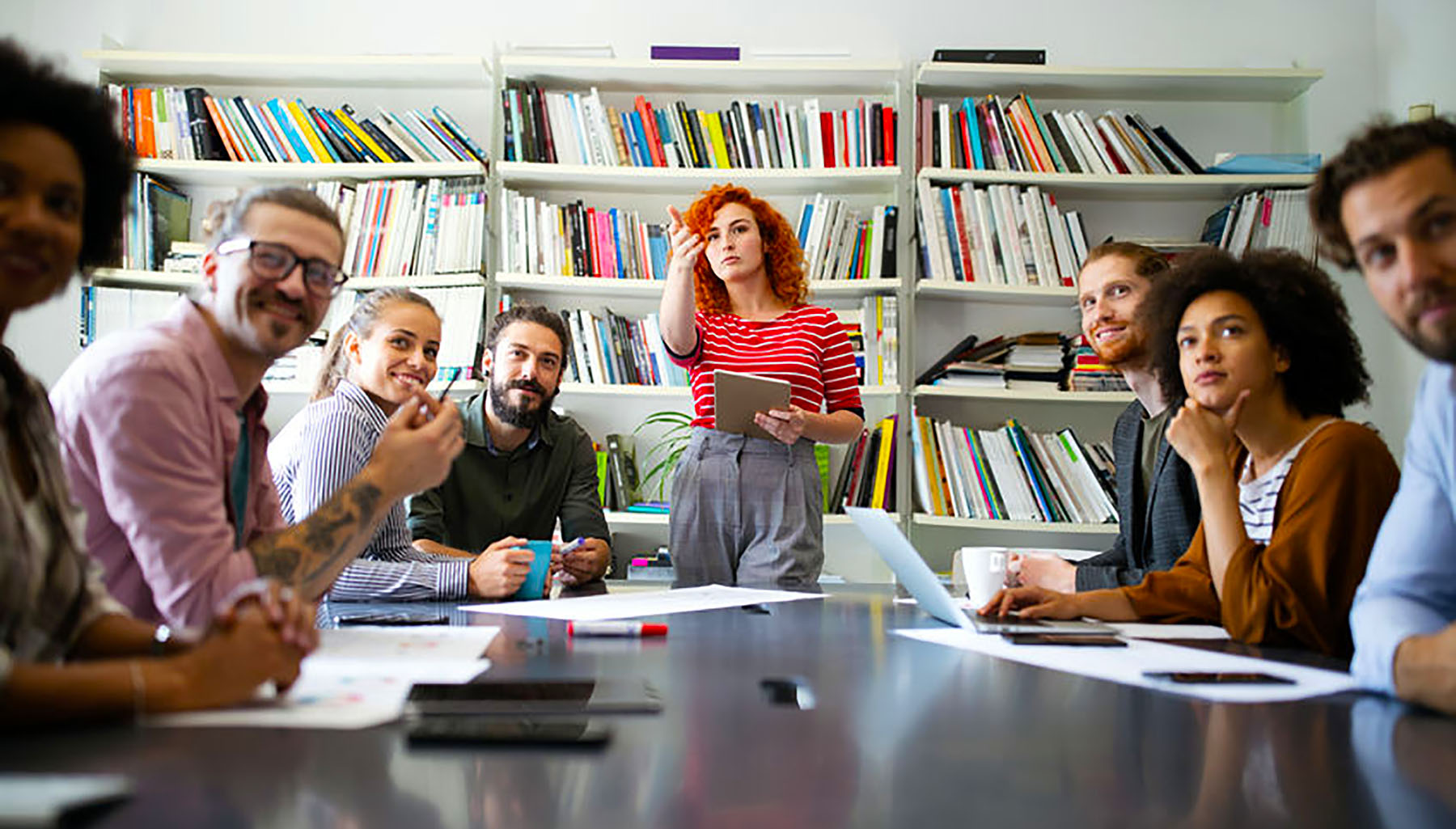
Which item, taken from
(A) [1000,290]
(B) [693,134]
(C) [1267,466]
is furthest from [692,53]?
(C) [1267,466]

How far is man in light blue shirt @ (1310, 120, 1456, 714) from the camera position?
2.96ft

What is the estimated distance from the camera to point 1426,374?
1.06 m

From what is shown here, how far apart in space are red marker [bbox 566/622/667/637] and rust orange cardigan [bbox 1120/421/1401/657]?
0.73 m

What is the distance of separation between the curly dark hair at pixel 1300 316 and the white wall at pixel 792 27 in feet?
7.17

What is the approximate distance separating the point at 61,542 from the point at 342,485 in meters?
0.94

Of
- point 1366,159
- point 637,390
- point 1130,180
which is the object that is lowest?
point 637,390

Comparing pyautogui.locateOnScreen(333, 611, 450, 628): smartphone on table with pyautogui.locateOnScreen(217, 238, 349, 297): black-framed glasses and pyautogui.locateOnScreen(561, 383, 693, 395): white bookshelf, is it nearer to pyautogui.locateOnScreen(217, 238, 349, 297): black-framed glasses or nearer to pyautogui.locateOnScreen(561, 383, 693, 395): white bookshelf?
pyautogui.locateOnScreen(217, 238, 349, 297): black-framed glasses

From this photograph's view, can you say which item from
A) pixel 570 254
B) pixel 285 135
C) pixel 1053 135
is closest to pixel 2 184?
pixel 570 254

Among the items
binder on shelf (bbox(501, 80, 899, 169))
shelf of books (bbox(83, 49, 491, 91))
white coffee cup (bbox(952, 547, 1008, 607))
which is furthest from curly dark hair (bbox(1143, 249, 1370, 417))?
shelf of books (bbox(83, 49, 491, 91))

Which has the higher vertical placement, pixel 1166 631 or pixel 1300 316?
pixel 1300 316

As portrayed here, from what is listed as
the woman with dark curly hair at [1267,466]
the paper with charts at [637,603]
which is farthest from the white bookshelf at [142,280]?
the woman with dark curly hair at [1267,466]

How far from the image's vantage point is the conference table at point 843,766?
555 mm

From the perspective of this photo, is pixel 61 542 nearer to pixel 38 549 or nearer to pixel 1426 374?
pixel 38 549

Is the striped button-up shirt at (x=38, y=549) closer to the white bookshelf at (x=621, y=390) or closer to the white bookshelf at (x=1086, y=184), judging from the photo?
the white bookshelf at (x=621, y=390)
